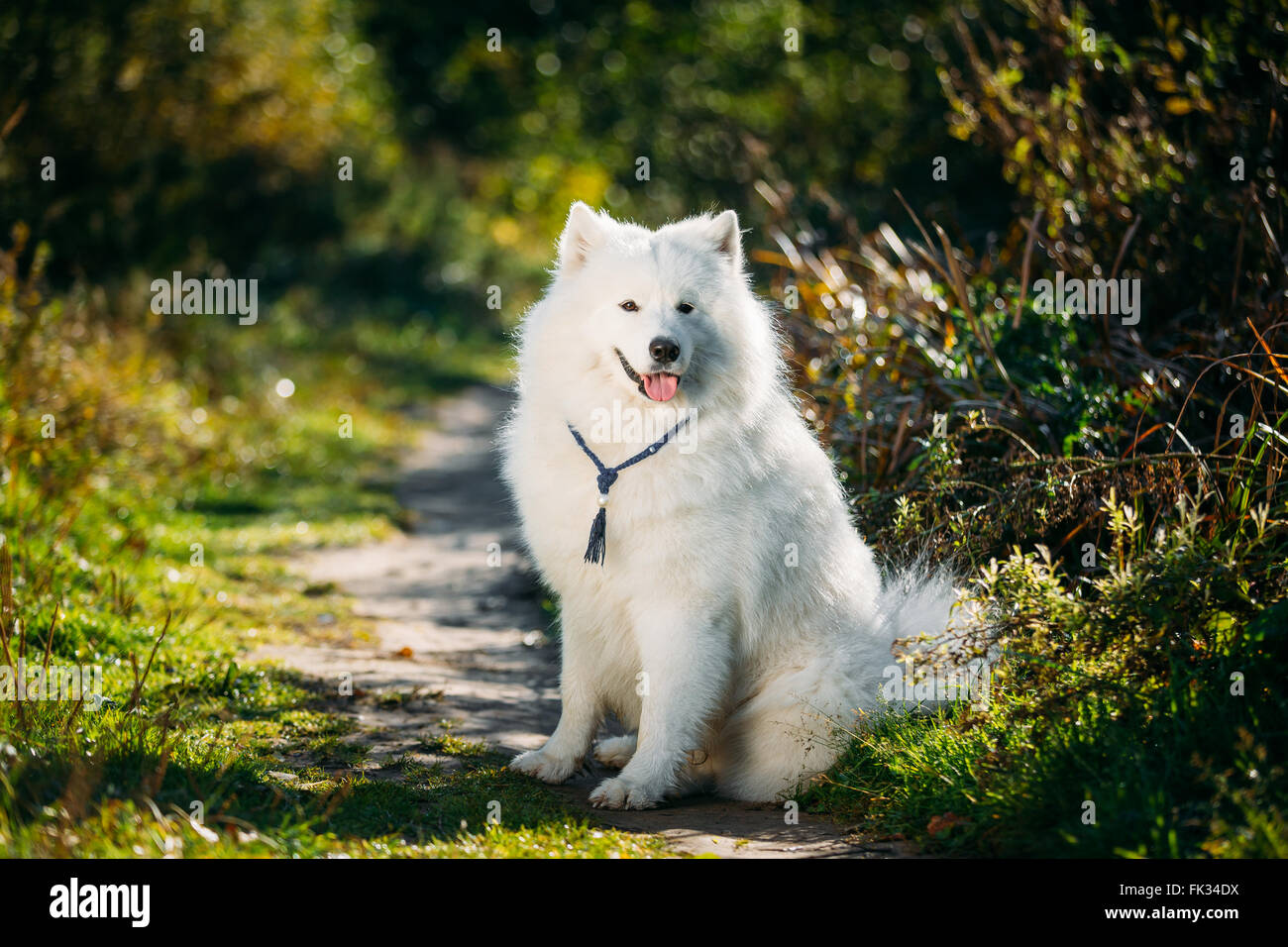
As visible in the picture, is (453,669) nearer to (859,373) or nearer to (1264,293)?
(859,373)

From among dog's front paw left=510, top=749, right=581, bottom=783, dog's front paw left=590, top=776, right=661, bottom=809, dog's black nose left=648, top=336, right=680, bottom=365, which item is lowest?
dog's front paw left=590, top=776, right=661, bottom=809

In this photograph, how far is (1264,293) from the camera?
5.33m

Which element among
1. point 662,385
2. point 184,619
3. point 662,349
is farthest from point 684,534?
point 184,619

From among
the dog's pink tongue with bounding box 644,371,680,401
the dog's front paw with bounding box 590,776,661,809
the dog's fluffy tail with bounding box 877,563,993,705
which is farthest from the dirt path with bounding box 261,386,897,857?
the dog's pink tongue with bounding box 644,371,680,401

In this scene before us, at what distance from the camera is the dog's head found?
3.81 metres

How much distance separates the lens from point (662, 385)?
12.5 ft

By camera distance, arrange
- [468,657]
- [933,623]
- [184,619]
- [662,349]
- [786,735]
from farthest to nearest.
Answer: [468,657], [184,619], [933,623], [786,735], [662,349]

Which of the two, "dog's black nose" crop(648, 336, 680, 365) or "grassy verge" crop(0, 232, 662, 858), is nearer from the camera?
"grassy verge" crop(0, 232, 662, 858)

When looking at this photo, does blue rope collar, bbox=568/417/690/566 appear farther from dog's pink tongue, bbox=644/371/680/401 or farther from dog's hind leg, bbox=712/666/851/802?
dog's hind leg, bbox=712/666/851/802

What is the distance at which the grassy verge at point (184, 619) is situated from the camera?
3131mm

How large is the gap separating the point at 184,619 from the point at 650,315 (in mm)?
2852

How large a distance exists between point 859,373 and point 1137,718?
2.92m

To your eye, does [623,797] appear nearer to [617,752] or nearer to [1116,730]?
[617,752]
